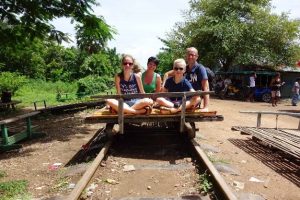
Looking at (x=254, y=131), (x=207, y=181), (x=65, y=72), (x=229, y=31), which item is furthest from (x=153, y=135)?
(x=65, y=72)

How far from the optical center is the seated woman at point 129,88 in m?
7.03

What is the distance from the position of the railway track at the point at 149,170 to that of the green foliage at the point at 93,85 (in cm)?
2432

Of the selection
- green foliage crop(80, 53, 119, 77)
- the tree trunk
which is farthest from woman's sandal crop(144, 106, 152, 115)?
green foliage crop(80, 53, 119, 77)

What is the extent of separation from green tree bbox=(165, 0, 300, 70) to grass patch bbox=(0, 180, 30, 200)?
2648 cm

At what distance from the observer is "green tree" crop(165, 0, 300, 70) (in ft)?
100.0

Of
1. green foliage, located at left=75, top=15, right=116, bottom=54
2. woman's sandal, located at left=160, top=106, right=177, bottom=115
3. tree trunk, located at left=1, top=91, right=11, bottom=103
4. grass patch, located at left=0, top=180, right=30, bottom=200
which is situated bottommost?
grass patch, located at left=0, top=180, right=30, bottom=200

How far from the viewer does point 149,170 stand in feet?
20.0

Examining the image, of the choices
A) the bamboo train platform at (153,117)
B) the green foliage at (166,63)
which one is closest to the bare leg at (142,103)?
the bamboo train platform at (153,117)

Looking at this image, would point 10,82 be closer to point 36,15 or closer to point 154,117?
point 36,15

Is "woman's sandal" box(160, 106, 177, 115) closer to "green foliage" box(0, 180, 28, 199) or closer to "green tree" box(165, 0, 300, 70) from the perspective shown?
"green foliage" box(0, 180, 28, 199)

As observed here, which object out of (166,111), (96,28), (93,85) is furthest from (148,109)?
(93,85)

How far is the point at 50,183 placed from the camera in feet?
18.7

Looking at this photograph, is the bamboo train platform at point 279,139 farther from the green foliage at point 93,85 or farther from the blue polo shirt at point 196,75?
the green foliage at point 93,85

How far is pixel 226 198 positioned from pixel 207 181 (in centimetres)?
90
